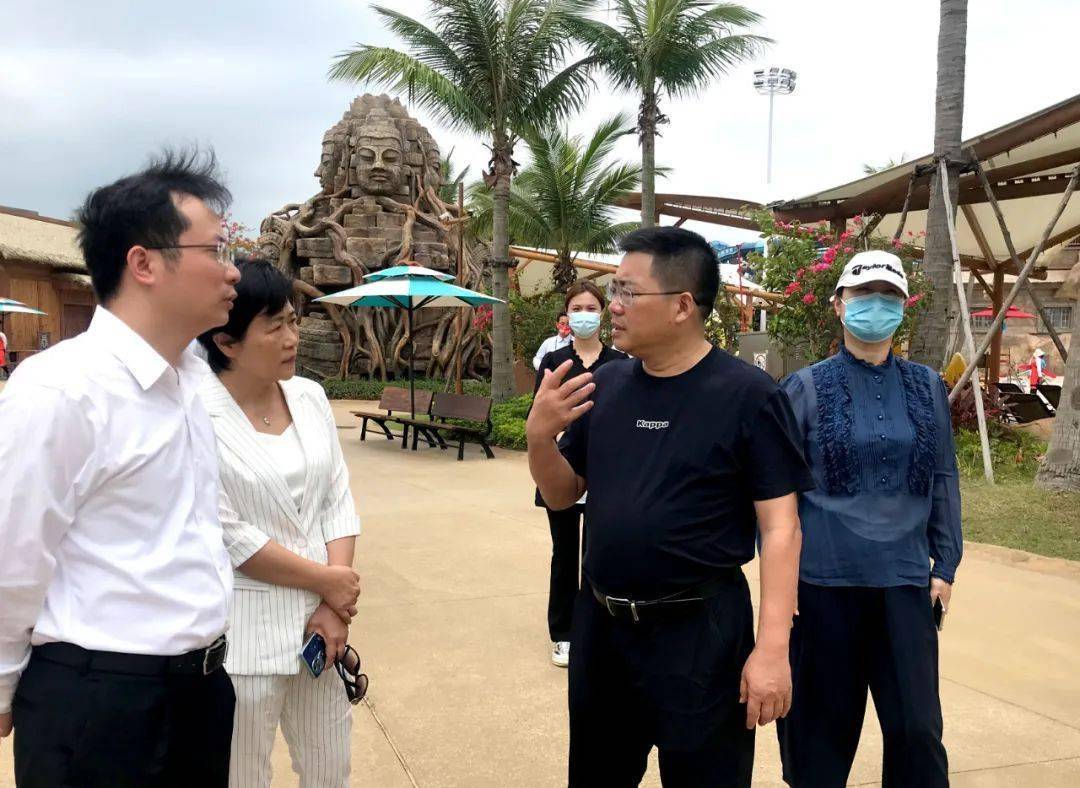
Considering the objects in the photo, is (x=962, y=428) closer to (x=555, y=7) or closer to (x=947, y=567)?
(x=947, y=567)

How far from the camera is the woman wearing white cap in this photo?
8.00 feet

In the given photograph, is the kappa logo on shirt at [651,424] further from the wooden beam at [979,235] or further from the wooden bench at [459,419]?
the wooden beam at [979,235]

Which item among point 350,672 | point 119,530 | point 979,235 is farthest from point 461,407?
point 119,530

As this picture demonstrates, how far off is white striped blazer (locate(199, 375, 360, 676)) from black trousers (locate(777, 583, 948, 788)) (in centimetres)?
144

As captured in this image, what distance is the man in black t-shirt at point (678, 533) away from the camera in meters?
1.96

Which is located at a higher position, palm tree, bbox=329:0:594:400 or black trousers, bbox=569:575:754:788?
palm tree, bbox=329:0:594:400

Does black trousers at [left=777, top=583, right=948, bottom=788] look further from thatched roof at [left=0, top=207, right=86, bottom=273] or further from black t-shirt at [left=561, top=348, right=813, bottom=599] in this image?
thatched roof at [left=0, top=207, right=86, bottom=273]

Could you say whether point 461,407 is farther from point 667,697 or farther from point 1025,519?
point 667,697

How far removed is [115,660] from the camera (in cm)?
149

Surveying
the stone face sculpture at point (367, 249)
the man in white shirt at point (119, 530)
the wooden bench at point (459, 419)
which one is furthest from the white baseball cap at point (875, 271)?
the stone face sculpture at point (367, 249)

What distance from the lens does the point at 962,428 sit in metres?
9.71

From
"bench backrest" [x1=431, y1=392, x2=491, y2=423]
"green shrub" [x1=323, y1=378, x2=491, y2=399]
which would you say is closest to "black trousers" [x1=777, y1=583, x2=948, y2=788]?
"bench backrest" [x1=431, y1=392, x2=491, y2=423]

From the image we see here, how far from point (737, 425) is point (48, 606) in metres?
1.42

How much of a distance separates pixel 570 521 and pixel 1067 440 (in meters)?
5.33
